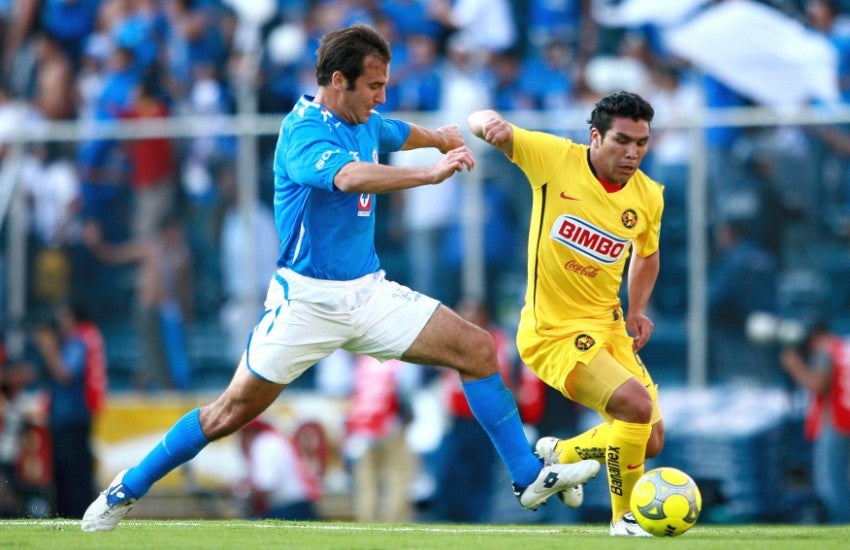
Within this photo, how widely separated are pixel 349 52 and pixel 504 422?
7.11ft

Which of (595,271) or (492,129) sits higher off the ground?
(492,129)

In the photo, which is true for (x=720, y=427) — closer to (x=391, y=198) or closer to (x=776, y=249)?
(x=776, y=249)

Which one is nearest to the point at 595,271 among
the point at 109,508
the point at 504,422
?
the point at 504,422

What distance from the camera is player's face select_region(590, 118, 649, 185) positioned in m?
8.09

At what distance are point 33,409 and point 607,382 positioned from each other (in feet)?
26.7

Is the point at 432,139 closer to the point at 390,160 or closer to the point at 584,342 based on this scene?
the point at 584,342

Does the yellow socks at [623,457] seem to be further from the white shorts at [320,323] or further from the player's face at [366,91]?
the player's face at [366,91]

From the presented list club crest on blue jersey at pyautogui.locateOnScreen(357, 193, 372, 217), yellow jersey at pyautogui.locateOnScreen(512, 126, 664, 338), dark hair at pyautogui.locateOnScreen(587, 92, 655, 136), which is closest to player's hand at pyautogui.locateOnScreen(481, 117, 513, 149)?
A: yellow jersey at pyautogui.locateOnScreen(512, 126, 664, 338)

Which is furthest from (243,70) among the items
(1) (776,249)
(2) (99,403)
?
(1) (776,249)

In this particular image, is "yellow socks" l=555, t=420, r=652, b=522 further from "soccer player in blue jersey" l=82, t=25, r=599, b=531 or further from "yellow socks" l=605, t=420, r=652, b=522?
"soccer player in blue jersey" l=82, t=25, r=599, b=531

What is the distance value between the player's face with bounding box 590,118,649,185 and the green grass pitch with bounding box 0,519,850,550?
2029mm

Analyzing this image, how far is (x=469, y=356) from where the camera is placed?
789 centimetres

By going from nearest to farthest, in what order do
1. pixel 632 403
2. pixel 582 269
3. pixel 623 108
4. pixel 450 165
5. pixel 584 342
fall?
pixel 450 165 < pixel 632 403 < pixel 623 108 < pixel 584 342 < pixel 582 269

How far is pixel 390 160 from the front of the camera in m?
13.9
